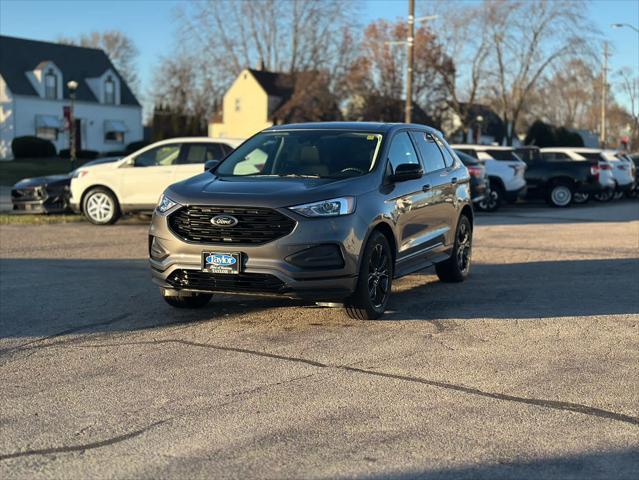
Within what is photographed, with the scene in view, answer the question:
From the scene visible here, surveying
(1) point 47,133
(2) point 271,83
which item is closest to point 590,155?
(1) point 47,133

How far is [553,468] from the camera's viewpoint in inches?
157

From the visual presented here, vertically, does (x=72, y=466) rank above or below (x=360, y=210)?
below

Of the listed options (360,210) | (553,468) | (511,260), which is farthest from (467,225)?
(553,468)

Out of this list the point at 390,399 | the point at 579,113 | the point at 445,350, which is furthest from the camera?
the point at 579,113

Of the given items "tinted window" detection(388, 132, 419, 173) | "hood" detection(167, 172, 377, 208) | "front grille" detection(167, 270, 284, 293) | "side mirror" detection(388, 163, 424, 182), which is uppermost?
"tinted window" detection(388, 132, 419, 173)

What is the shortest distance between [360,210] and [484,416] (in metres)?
2.64

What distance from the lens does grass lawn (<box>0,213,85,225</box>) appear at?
16389mm

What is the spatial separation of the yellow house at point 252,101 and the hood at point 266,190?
2365 inches

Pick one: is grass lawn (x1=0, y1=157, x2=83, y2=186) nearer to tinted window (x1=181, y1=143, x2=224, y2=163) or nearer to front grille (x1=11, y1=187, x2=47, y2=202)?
front grille (x1=11, y1=187, x2=47, y2=202)

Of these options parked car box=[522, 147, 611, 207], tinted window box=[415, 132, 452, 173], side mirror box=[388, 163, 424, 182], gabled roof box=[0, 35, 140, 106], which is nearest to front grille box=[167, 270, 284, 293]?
side mirror box=[388, 163, 424, 182]

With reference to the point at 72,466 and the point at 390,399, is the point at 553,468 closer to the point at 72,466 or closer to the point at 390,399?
the point at 390,399

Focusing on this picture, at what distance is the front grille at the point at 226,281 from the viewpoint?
22.0 ft

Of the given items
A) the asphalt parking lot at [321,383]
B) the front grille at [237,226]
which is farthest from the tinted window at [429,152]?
the front grille at [237,226]

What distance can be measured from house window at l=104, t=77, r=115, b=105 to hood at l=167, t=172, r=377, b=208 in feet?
187
